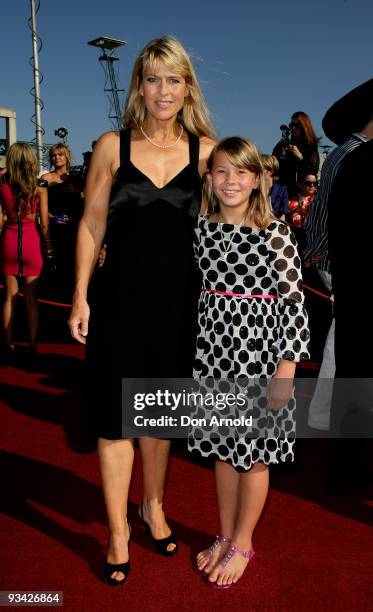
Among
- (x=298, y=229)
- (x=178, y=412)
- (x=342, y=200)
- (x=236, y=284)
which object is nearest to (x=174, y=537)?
(x=178, y=412)

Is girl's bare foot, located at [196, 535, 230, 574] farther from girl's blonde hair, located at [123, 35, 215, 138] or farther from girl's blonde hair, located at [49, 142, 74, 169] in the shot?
girl's blonde hair, located at [49, 142, 74, 169]

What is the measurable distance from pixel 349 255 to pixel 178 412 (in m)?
0.86

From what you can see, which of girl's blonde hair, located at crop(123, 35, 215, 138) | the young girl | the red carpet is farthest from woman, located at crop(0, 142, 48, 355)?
the young girl

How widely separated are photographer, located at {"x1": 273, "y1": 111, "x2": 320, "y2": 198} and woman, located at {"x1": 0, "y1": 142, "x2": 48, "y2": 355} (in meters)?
2.55

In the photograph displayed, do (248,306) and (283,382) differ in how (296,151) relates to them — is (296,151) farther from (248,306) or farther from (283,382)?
(283,382)

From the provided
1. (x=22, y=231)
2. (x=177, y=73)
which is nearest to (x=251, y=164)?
(x=177, y=73)

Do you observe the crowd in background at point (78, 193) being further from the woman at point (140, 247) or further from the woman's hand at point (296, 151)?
the woman at point (140, 247)

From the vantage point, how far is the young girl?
2.01m

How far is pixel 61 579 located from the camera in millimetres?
2248

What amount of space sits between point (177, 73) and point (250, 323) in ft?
2.94

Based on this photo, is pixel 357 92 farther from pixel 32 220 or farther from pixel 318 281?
pixel 318 281

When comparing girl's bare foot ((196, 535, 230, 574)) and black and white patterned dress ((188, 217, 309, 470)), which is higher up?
black and white patterned dress ((188, 217, 309, 470))

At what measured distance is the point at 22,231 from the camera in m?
5.16

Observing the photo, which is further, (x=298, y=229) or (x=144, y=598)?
(x=298, y=229)
